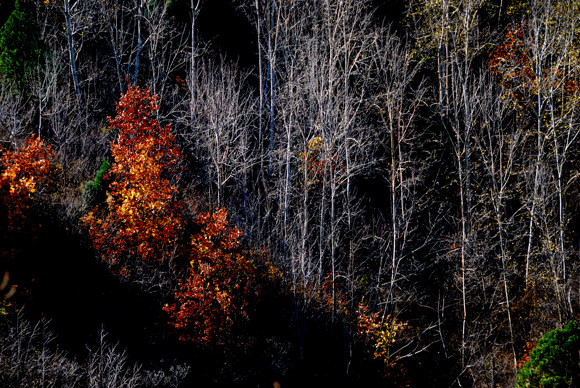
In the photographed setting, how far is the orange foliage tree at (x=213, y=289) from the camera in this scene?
1323 cm

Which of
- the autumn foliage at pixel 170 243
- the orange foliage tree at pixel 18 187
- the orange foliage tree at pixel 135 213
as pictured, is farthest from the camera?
the orange foliage tree at pixel 135 213

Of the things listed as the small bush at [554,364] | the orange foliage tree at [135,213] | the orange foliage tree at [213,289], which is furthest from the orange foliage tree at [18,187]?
the small bush at [554,364]

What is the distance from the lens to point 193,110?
18734 mm

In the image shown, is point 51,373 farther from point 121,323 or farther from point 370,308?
point 370,308

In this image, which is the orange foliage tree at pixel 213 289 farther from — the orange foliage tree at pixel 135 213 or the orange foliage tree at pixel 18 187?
the orange foliage tree at pixel 18 187

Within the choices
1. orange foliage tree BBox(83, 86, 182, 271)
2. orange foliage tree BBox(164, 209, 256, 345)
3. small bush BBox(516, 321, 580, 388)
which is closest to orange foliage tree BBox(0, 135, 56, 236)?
orange foliage tree BBox(83, 86, 182, 271)

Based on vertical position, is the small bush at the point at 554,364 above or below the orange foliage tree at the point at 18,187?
below

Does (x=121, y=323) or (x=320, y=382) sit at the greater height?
(x=121, y=323)

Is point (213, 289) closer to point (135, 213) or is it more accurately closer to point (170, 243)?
point (170, 243)

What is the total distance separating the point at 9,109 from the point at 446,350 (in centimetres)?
2006

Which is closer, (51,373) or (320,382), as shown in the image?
(51,373)

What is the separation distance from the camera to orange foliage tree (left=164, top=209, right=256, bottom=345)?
13.2m

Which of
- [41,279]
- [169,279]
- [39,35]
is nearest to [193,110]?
[39,35]

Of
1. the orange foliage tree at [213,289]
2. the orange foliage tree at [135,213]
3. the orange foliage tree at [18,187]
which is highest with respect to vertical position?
the orange foliage tree at [18,187]
